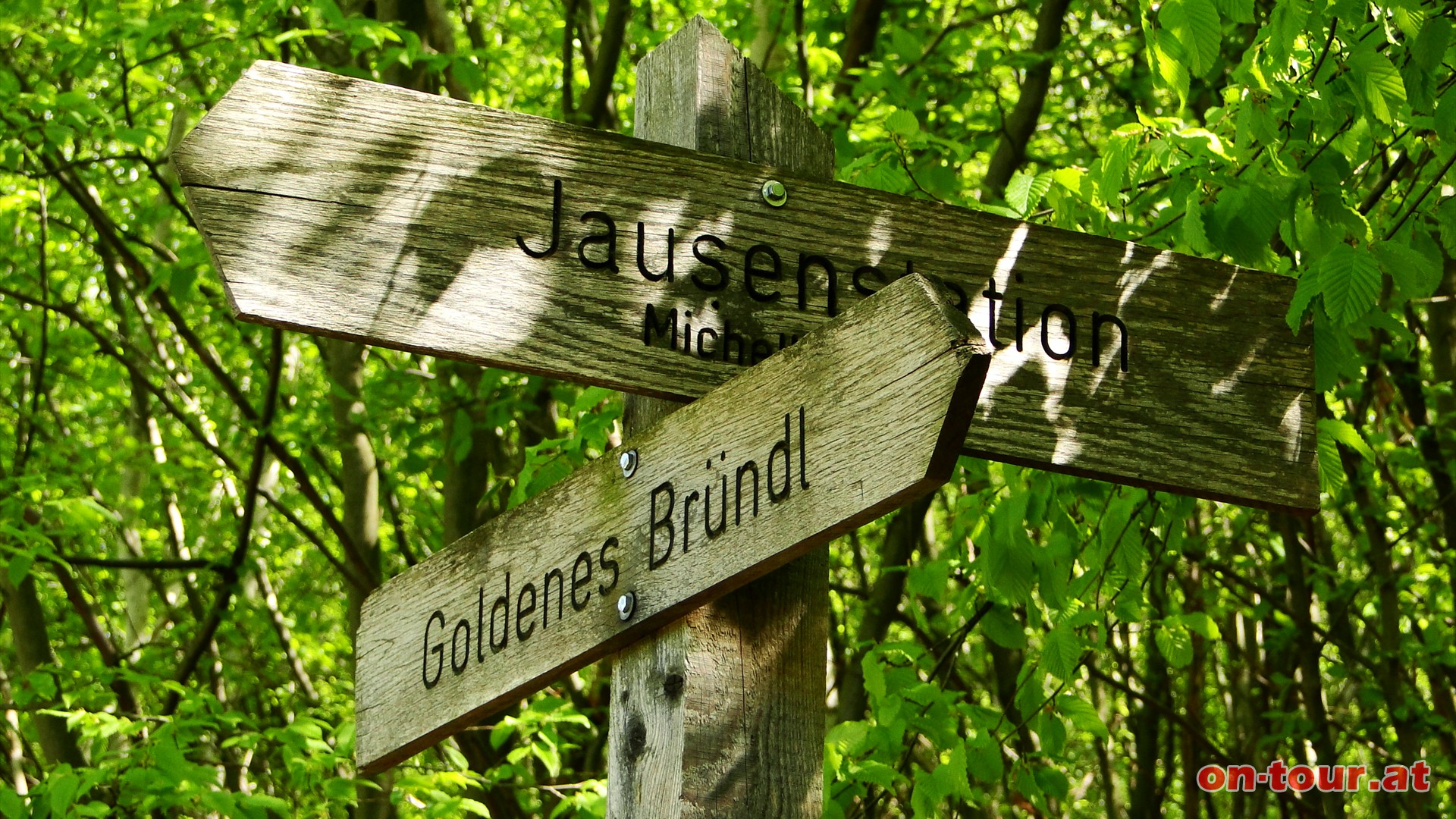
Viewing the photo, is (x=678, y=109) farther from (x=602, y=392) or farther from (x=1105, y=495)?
(x=602, y=392)

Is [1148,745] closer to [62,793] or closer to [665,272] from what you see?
[62,793]

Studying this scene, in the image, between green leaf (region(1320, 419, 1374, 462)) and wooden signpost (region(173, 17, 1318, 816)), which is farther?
green leaf (region(1320, 419, 1374, 462))

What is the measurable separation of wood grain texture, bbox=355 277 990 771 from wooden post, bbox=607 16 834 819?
7cm

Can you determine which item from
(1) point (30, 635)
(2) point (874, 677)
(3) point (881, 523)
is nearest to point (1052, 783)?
(2) point (874, 677)

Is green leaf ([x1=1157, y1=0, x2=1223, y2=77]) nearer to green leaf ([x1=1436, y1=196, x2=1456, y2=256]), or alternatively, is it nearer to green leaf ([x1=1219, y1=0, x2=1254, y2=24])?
green leaf ([x1=1219, y1=0, x2=1254, y2=24])

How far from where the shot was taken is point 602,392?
3.63 m

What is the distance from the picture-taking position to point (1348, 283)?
1.99 m

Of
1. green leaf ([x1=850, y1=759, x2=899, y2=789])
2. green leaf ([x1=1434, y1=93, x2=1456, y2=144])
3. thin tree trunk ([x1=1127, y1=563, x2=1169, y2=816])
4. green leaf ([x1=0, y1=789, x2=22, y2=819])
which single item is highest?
green leaf ([x1=1434, y1=93, x2=1456, y2=144])

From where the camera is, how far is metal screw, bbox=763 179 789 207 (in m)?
1.65

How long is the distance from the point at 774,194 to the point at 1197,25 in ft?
2.46

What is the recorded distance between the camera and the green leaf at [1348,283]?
6.42ft

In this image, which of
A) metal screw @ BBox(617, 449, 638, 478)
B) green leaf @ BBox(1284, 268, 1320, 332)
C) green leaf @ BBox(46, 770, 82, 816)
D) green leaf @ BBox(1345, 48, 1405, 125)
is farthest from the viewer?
green leaf @ BBox(46, 770, 82, 816)

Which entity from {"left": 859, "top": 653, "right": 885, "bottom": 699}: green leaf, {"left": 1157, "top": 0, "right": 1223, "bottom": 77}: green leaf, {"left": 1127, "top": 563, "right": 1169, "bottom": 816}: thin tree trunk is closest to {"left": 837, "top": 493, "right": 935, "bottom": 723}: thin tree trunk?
{"left": 859, "top": 653, "right": 885, "bottom": 699}: green leaf

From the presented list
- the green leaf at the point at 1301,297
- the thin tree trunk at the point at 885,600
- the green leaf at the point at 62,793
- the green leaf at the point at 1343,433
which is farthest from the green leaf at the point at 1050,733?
the green leaf at the point at 62,793
